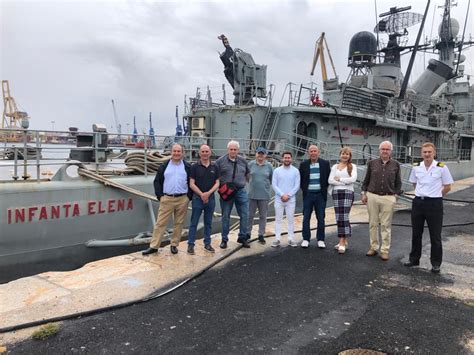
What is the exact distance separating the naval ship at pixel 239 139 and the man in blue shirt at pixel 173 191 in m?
1.59

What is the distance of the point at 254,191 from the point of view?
631 centimetres

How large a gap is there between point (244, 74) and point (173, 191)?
10424mm

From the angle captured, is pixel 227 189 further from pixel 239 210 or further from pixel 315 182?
pixel 315 182

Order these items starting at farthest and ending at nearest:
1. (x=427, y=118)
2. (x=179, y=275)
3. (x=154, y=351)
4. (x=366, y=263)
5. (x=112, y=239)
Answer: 1. (x=427, y=118)
2. (x=112, y=239)
3. (x=366, y=263)
4. (x=179, y=275)
5. (x=154, y=351)

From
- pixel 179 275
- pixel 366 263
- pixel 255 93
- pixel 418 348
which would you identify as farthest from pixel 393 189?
pixel 255 93

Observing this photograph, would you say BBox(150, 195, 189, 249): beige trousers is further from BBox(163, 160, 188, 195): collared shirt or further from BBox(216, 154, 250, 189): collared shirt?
BBox(216, 154, 250, 189): collared shirt

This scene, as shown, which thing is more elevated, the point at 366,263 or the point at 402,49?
the point at 402,49

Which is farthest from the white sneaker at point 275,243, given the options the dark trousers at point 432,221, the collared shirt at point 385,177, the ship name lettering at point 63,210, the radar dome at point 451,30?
the radar dome at point 451,30

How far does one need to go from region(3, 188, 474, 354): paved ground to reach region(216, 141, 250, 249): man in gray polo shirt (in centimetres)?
73

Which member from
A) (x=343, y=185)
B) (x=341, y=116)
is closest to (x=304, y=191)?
(x=343, y=185)

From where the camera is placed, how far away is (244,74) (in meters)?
15.2

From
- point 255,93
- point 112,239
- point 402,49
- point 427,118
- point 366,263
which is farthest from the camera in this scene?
point 402,49

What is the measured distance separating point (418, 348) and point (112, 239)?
610cm

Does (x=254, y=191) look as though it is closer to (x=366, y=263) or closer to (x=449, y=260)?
(x=366, y=263)
